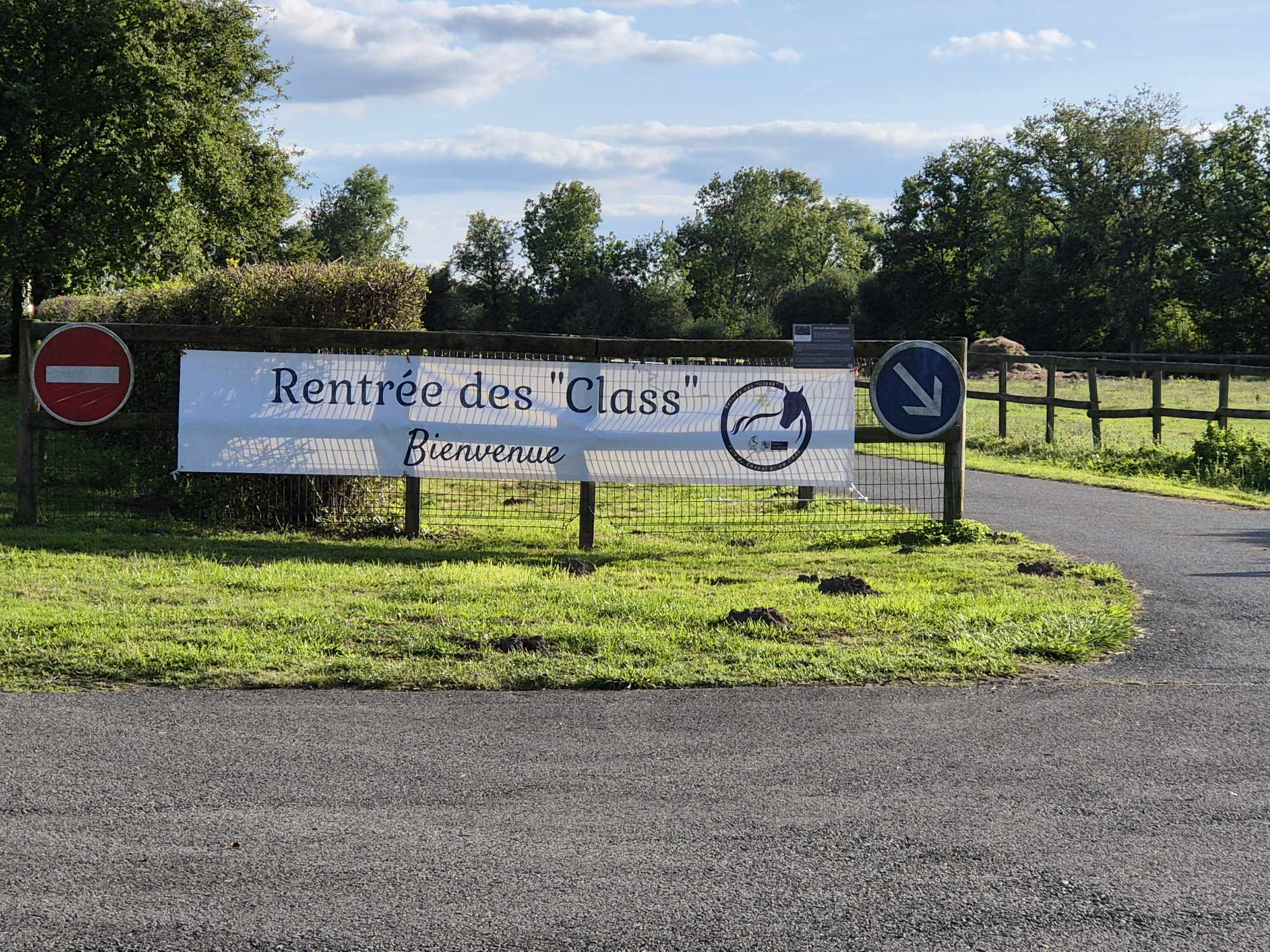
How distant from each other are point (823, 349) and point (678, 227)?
9451 cm

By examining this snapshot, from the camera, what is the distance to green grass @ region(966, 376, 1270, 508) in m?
16.6

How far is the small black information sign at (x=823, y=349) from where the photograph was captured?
1034 centimetres

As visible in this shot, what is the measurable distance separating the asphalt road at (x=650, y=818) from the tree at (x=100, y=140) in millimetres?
28622

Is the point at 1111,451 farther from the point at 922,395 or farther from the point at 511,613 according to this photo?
the point at 511,613

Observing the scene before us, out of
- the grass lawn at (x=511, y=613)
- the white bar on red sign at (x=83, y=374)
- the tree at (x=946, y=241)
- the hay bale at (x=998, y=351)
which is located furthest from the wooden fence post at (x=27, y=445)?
the tree at (x=946, y=241)

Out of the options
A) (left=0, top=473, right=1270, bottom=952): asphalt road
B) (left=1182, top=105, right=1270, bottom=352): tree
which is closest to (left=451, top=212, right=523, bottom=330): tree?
(left=1182, top=105, right=1270, bottom=352): tree

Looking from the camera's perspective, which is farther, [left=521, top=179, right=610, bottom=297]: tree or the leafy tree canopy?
[left=521, top=179, right=610, bottom=297]: tree

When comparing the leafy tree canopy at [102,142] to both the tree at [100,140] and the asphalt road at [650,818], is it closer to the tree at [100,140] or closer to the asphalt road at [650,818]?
the tree at [100,140]

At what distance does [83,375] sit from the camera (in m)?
10.3

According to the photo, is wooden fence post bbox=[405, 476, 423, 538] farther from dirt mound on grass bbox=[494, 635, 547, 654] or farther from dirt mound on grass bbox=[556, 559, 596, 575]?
dirt mound on grass bbox=[494, 635, 547, 654]

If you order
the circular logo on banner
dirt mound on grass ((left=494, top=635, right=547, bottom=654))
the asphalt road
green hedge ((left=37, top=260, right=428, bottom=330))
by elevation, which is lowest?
the asphalt road

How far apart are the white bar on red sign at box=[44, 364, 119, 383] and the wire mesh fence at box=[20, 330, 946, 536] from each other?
0.41 metres

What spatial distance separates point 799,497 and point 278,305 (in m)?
5.25

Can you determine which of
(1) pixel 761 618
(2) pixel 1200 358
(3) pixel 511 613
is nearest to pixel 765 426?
(1) pixel 761 618
